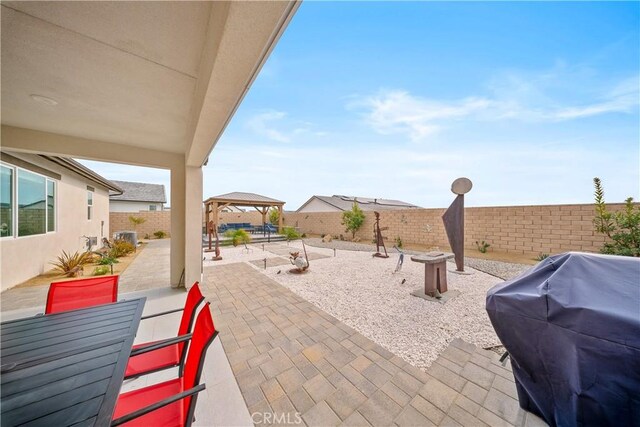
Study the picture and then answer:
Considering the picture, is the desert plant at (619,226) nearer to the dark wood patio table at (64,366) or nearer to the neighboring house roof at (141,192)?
the dark wood patio table at (64,366)

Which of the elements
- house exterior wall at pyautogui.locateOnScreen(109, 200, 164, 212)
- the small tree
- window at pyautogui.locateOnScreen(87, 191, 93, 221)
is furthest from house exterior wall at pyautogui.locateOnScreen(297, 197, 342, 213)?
window at pyautogui.locateOnScreen(87, 191, 93, 221)

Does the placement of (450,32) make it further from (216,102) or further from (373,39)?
(216,102)

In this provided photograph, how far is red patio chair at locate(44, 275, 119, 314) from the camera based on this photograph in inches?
78.6

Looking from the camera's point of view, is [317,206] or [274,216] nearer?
[274,216]

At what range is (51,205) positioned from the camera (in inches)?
228

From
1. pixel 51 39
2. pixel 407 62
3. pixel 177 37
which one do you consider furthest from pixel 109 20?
pixel 407 62

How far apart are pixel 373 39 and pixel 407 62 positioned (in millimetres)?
1348

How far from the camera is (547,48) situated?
15.7ft

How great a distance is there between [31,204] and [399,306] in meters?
8.25

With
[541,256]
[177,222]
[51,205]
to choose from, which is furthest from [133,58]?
[541,256]

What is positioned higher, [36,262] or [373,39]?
[373,39]

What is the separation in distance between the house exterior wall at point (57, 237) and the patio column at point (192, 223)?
10.9 feet

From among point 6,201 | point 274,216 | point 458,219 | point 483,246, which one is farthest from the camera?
point 274,216

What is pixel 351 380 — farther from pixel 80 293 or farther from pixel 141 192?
pixel 141 192
